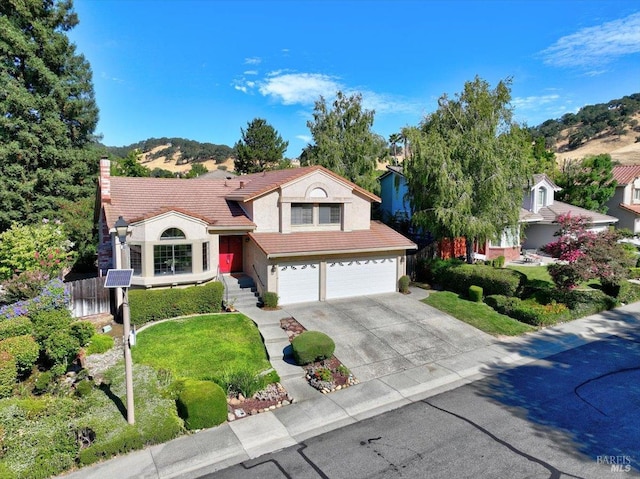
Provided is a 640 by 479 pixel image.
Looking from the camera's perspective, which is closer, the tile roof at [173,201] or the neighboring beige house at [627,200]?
the tile roof at [173,201]

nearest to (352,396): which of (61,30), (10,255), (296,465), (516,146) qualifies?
(296,465)

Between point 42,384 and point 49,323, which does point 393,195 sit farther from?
point 42,384

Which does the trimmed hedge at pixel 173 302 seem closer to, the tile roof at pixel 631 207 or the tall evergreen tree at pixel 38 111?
the tall evergreen tree at pixel 38 111

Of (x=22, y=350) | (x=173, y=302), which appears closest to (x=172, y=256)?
(x=173, y=302)

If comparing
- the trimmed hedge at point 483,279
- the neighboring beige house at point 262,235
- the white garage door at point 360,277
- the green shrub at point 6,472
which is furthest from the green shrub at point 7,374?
the trimmed hedge at point 483,279

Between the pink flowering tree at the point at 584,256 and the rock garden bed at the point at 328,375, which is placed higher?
the pink flowering tree at the point at 584,256

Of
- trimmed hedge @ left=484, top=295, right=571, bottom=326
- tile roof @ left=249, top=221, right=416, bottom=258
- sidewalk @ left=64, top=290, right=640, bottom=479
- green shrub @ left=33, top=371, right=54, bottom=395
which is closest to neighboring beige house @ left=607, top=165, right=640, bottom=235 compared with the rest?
sidewalk @ left=64, top=290, right=640, bottom=479

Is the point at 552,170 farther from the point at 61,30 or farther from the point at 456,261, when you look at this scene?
the point at 61,30
